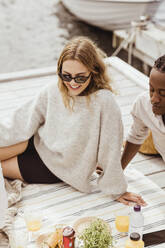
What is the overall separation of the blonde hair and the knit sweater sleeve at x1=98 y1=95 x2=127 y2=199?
0.11 metres

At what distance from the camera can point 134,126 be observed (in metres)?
2.27

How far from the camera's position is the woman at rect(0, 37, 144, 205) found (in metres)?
2.09

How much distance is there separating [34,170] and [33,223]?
42 cm

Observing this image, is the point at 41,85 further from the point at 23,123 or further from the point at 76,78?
A: the point at 76,78

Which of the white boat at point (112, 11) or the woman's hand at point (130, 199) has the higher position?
the woman's hand at point (130, 199)

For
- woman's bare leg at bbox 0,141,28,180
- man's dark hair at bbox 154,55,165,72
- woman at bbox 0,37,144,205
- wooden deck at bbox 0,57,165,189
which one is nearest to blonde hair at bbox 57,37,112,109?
woman at bbox 0,37,144,205

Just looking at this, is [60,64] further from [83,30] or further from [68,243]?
[83,30]

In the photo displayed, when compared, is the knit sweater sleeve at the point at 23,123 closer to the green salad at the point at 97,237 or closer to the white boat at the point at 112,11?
the green salad at the point at 97,237

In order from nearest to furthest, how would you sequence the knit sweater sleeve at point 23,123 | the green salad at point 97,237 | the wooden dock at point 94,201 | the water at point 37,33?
the green salad at point 97,237 → the wooden dock at point 94,201 → the knit sweater sleeve at point 23,123 → the water at point 37,33

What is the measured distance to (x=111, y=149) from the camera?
220 cm

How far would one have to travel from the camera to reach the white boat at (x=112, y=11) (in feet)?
20.7

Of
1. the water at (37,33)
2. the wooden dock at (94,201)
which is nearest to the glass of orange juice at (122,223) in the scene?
the wooden dock at (94,201)

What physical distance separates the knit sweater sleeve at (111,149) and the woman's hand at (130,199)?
29 mm

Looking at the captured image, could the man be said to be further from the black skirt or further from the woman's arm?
the black skirt
